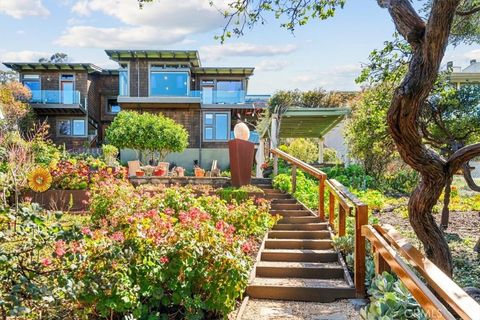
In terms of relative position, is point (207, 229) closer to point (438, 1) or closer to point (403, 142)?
point (403, 142)

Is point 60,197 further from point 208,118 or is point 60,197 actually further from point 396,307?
point 208,118

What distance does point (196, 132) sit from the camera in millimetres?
27516

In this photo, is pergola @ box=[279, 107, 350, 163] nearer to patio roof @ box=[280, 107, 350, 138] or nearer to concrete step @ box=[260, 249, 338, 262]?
patio roof @ box=[280, 107, 350, 138]

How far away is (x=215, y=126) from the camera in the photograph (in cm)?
2773

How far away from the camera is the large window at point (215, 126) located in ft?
90.9

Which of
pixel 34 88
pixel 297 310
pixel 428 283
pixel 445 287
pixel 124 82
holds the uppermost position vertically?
pixel 124 82

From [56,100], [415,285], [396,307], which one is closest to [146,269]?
[396,307]

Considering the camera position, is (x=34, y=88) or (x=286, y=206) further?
(x=34, y=88)

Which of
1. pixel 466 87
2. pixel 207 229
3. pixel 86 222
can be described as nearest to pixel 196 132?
pixel 466 87

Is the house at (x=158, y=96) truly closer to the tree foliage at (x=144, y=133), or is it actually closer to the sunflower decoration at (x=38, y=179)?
the tree foliage at (x=144, y=133)

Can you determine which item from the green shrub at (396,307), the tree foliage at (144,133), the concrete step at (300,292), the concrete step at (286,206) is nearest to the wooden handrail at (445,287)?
the green shrub at (396,307)

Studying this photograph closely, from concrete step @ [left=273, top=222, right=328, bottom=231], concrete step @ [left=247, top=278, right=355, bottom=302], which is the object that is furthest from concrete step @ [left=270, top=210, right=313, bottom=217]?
concrete step @ [left=247, top=278, right=355, bottom=302]

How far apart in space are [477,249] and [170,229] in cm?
673

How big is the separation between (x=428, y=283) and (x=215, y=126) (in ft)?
81.6
